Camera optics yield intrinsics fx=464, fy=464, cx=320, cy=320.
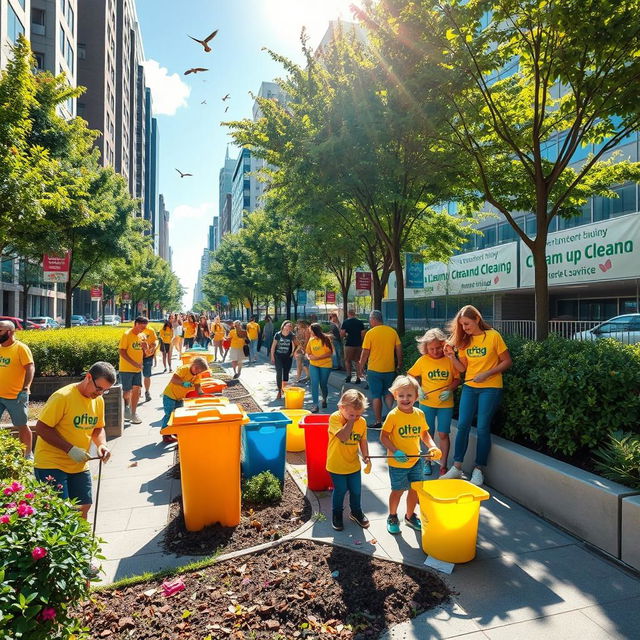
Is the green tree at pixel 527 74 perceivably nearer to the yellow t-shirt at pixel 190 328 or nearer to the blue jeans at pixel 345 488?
the blue jeans at pixel 345 488

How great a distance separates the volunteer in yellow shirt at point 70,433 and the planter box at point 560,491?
4048 millimetres

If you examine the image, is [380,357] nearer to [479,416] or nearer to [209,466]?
[479,416]

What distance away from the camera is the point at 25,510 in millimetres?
2266

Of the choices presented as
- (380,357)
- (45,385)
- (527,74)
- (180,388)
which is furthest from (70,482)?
(527,74)

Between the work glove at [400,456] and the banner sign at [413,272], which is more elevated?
the banner sign at [413,272]

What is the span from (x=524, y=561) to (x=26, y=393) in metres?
5.91

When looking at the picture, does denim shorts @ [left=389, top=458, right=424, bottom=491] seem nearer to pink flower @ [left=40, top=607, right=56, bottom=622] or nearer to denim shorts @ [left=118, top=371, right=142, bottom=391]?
pink flower @ [left=40, top=607, right=56, bottom=622]

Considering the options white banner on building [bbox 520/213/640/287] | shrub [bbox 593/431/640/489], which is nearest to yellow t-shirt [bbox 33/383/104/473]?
shrub [bbox 593/431/640/489]

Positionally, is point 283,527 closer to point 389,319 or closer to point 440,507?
point 440,507

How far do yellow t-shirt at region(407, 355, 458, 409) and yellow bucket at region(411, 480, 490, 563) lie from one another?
191 cm

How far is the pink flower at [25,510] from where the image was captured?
7.41 feet

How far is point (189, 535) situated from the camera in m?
4.18

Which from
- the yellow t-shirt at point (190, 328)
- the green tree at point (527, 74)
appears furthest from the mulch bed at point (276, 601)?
the yellow t-shirt at point (190, 328)

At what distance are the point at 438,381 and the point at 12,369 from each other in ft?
17.1
